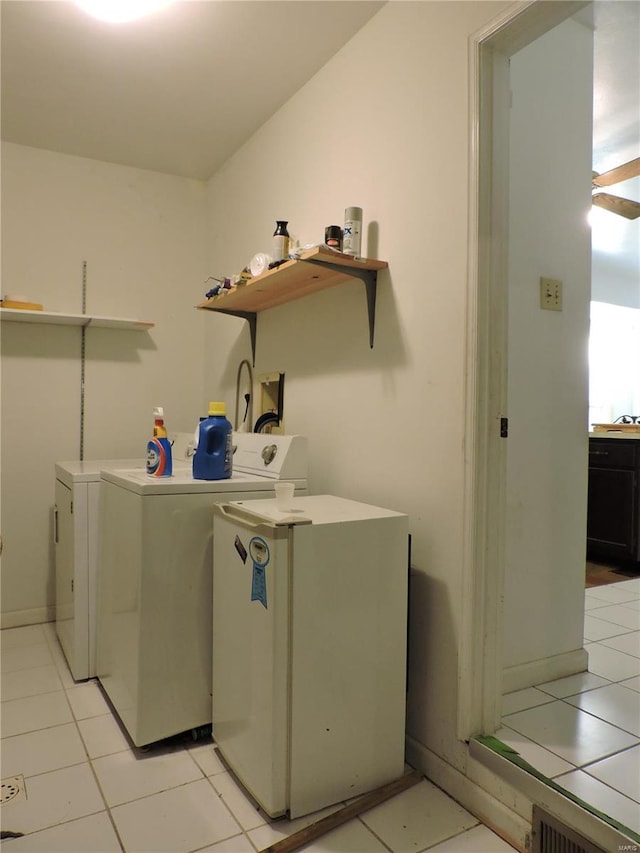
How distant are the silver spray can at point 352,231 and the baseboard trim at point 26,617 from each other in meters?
2.51

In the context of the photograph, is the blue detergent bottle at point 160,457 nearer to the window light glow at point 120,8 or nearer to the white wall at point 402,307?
the white wall at point 402,307

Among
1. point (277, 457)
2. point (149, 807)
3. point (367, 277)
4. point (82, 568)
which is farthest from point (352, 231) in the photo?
point (149, 807)

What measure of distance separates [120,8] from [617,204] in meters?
2.90

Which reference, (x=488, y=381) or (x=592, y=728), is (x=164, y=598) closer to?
(x=488, y=381)

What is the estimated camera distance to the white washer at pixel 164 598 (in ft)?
6.04

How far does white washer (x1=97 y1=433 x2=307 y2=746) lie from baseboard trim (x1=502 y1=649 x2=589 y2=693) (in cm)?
108

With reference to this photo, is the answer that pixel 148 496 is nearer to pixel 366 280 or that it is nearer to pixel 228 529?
pixel 228 529

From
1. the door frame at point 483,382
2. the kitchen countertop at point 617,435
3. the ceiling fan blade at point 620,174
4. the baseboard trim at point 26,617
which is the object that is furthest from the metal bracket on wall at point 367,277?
the kitchen countertop at point 617,435

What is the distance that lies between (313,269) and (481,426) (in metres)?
0.90

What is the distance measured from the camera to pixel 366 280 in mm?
2014

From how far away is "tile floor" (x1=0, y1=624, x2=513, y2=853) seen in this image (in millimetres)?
1451

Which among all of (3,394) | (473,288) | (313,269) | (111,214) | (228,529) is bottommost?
(228,529)

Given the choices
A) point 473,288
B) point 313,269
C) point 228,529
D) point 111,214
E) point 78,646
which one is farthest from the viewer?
point 111,214

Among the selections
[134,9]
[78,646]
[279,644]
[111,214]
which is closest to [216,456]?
[279,644]
